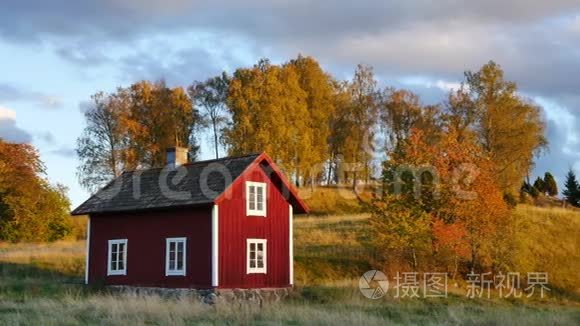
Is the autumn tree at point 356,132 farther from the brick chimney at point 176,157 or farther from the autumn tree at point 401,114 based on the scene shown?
the brick chimney at point 176,157

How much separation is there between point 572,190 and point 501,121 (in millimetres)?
29754

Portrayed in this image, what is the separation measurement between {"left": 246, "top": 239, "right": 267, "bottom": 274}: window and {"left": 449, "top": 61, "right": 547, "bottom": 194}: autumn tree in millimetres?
26406

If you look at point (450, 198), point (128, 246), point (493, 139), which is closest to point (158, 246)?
point (128, 246)

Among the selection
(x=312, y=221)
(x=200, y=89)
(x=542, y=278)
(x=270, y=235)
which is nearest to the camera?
(x=270, y=235)

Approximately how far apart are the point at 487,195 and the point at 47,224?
33.6 meters

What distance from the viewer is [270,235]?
3139cm

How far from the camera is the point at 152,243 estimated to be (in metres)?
31.1

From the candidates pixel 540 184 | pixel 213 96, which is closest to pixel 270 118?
pixel 213 96

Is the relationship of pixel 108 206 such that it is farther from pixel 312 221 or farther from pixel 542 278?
pixel 542 278

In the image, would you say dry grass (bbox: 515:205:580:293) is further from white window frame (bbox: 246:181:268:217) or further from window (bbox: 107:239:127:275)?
window (bbox: 107:239:127:275)

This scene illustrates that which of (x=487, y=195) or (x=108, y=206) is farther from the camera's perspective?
(x=487, y=195)

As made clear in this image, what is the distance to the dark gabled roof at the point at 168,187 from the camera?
98.4 ft

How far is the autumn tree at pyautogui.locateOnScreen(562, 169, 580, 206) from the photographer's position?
7494 cm

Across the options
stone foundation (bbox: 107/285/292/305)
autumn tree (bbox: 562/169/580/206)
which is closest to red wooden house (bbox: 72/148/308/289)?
stone foundation (bbox: 107/285/292/305)
